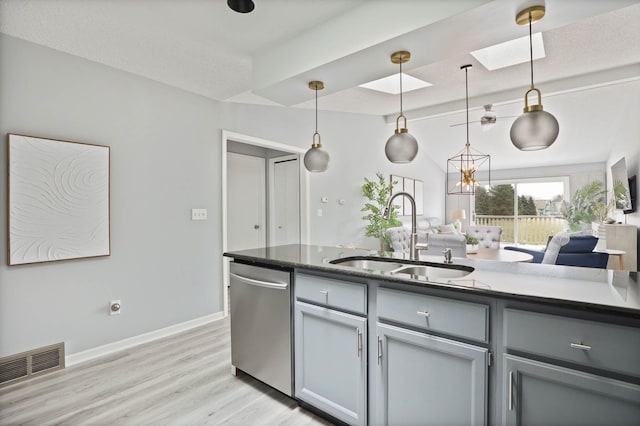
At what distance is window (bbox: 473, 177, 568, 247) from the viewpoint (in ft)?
27.1

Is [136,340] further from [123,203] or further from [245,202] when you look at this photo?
→ [245,202]

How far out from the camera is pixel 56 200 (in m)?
2.42

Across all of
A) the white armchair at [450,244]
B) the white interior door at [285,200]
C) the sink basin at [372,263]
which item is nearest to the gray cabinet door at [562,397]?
the sink basin at [372,263]

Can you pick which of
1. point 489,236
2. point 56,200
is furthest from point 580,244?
→ point 56,200

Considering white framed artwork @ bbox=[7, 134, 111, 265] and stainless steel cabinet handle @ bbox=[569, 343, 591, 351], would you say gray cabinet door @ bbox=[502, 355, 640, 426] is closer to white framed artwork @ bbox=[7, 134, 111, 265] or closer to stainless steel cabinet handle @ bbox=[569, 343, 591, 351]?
stainless steel cabinet handle @ bbox=[569, 343, 591, 351]

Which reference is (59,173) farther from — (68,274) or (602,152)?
(602,152)

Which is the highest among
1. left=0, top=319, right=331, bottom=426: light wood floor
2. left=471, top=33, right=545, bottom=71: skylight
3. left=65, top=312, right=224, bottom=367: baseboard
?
left=471, top=33, right=545, bottom=71: skylight

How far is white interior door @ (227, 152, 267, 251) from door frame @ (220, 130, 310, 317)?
0.90 meters

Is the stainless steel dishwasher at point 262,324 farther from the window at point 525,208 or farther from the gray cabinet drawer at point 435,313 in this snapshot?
the window at point 525,208

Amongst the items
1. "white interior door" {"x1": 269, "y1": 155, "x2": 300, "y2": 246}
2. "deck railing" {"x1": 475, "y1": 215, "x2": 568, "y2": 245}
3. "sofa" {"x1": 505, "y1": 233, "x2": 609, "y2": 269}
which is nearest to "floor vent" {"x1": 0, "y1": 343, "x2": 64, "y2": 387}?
"white interior door" {"x1": 269, "y1": 155, "x2": 300, "y2": 246}

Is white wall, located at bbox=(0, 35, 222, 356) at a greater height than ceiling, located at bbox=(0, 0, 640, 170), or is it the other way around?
ceiling, located at bbox=(0, 0, 640, 170)

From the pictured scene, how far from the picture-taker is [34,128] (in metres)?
2.34

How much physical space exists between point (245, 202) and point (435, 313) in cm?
413

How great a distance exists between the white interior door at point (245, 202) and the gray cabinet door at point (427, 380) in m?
3.63
